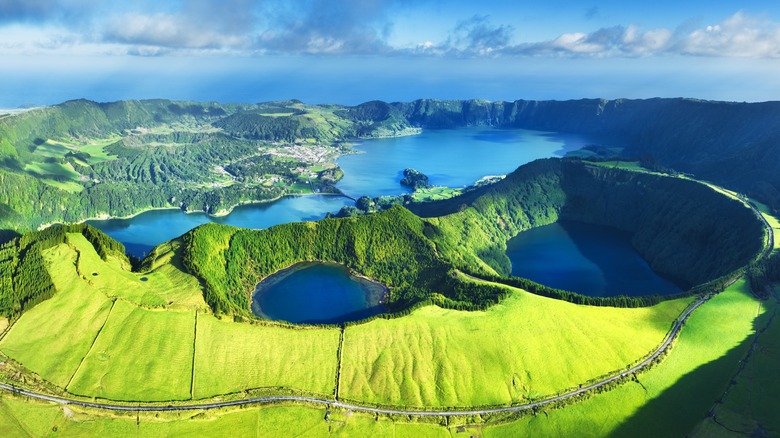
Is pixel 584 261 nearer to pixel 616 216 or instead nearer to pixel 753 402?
pixel 616 216

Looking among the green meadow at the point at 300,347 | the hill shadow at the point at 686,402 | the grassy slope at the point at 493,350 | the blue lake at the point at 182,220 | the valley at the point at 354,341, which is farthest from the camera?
the blue lake at the point at 182,220

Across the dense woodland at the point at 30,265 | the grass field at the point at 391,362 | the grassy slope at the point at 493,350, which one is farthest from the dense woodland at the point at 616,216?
the dense woodland at the point at 30,265

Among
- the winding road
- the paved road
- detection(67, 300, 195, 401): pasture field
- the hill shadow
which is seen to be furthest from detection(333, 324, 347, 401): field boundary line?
the hill shadow

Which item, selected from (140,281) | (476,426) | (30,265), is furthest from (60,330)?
Result: (476,426)

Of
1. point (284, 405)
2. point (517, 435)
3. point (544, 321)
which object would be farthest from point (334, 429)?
point (544, 321)

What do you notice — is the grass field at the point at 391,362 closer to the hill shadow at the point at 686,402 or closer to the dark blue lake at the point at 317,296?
the hill shadow at the point at 686,402

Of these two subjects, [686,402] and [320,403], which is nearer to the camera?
[320,403]

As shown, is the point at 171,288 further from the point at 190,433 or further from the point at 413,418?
the point at 413,418
